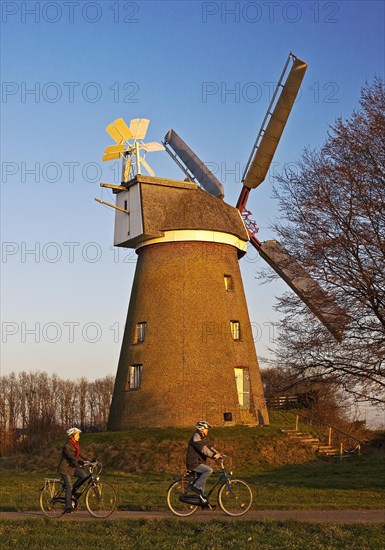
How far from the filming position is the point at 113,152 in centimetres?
3431

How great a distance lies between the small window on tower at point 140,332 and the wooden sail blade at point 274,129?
26.8ft

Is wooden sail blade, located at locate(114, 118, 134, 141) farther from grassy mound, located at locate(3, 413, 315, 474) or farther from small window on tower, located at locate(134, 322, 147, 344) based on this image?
grassy mound, located at locate(3, 413, 315, 474)

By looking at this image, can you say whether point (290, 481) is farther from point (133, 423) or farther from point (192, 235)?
point (192, 235)

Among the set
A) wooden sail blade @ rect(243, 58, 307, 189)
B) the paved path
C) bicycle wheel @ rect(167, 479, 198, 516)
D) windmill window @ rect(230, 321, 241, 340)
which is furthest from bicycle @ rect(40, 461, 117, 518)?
wooden sail blade @ rect(243, 58, 307, 189)

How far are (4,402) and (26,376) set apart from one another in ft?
10.5

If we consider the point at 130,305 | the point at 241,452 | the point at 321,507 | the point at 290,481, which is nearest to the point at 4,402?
the point at 130,305

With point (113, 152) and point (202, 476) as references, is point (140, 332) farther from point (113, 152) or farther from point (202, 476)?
point (202, 476)

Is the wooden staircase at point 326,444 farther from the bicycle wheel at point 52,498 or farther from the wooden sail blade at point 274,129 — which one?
the bicycle wheel at point 52,498

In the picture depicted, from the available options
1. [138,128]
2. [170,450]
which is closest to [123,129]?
[138,128]

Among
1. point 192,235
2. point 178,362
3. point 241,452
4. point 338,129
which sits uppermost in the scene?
point 192,235

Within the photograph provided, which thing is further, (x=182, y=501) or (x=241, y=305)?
(x=241, y=305)

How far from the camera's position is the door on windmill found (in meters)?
32.4

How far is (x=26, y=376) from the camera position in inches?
2598

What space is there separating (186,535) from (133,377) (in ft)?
67.7
